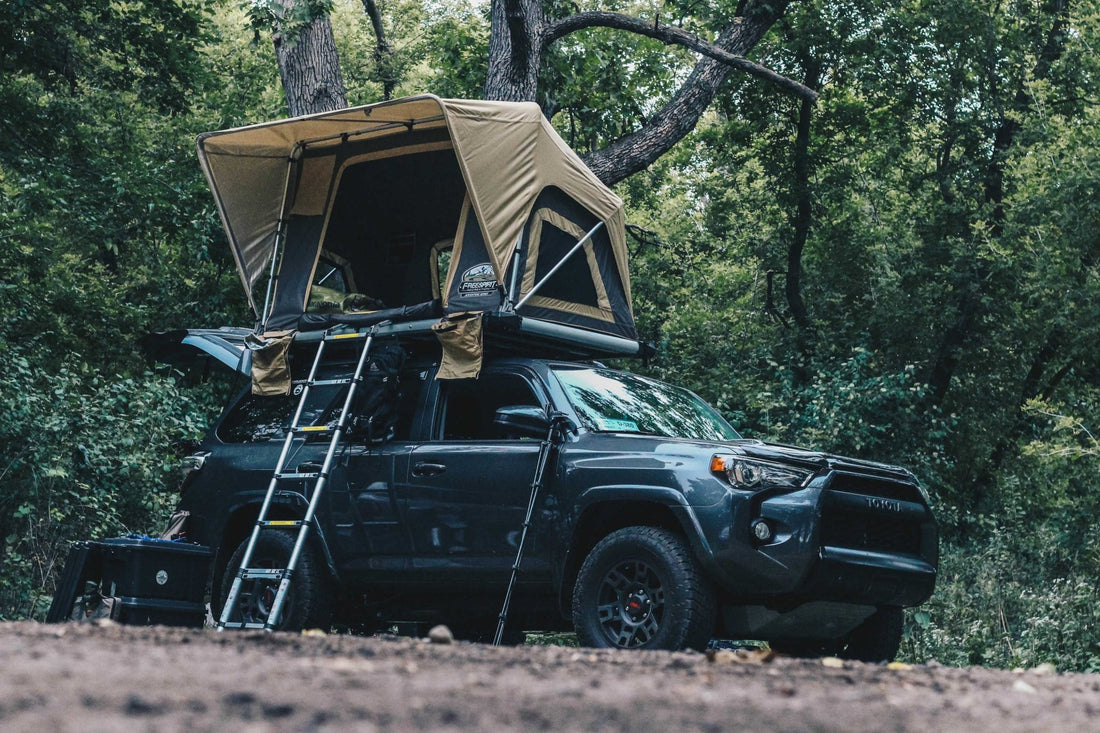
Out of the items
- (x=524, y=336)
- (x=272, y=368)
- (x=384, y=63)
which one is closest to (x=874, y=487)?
(x=524, y=336)

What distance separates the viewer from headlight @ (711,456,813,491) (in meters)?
7.12

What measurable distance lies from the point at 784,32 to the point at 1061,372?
7.34 meters

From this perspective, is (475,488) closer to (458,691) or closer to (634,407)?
(634,407)

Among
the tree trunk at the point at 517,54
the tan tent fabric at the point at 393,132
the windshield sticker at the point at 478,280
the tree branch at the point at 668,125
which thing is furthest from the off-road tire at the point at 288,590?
the tree branch at the point at 668,125

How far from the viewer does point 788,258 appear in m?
22.5

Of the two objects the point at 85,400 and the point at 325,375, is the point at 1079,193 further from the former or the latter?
the point at 85,400

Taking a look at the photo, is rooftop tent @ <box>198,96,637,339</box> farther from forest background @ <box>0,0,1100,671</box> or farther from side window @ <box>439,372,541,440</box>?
forest background @ <box>0,0,1100,671</box>

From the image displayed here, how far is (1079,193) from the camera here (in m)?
16.2

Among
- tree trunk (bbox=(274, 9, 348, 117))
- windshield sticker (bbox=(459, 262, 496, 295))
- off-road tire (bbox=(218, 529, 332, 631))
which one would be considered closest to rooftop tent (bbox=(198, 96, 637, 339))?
windshield sticker (bbox=(459, 262, 496, 295))

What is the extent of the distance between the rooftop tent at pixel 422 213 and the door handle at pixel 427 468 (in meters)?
1.27

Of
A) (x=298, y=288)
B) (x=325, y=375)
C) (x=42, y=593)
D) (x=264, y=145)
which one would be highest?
(x=264, y=145)

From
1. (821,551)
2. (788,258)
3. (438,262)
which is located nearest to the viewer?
(821,551)

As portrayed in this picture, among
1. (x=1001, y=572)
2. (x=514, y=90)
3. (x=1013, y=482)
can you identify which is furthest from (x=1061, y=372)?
(x=514, y=90)

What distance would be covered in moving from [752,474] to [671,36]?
9.00m
